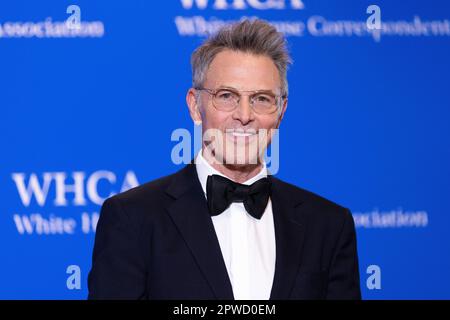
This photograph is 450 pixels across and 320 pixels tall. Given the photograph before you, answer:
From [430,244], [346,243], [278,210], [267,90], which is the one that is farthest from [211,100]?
[430,244]

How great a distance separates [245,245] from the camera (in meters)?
2.29

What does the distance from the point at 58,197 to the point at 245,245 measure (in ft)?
4.31

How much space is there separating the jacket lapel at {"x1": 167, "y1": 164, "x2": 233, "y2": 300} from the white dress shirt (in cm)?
5

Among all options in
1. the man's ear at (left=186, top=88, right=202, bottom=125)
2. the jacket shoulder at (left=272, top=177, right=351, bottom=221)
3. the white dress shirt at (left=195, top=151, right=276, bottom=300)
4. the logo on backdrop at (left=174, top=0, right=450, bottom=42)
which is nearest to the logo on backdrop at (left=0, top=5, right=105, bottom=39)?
the logo on backdrop at (left=174, top=0, right=450, bottom=42)

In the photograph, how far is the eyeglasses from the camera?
2.32m

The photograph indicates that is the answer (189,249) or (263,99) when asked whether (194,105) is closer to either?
(263,99)

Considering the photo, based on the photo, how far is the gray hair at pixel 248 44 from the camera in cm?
235

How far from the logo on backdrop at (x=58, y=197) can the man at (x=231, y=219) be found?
1037mm

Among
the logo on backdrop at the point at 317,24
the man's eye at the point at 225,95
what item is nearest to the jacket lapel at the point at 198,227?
the man's eye at the point at 225,95

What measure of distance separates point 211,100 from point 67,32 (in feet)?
4.16

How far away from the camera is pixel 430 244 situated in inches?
145

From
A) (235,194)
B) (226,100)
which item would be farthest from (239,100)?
(235,194)

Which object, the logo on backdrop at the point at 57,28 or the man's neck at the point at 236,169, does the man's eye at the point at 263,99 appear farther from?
the logo on backdrop at the point at 57,28
